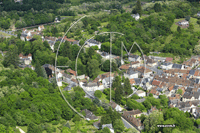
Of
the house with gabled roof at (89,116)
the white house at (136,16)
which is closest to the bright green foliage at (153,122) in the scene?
the house with gabled roof at (89,116)

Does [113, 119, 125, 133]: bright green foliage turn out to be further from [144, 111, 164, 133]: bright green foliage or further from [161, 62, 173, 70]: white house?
[161, 62, 173, 70]: white house

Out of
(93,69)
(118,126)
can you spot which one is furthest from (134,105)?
(93,69)

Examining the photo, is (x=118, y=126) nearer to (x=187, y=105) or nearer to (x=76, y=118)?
(x=76, y=118)

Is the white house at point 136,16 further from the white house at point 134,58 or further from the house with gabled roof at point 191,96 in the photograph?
the house with gabled roof at point 191,96

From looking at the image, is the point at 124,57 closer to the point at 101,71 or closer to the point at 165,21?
the point at 101,71

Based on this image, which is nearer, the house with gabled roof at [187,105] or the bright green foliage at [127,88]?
the house with gabled roof at [187,105]

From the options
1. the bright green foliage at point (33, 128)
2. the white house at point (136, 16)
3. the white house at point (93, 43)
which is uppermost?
the white house at point (136, 16)

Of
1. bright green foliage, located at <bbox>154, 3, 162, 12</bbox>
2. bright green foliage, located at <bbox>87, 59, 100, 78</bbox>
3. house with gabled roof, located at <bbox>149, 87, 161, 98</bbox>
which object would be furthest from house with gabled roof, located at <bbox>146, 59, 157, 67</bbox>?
bright green foliage, located at <bbox>154, 3, 162, 12</bbox>

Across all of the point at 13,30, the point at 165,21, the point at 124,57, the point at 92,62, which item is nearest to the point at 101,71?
the point at 92,62
